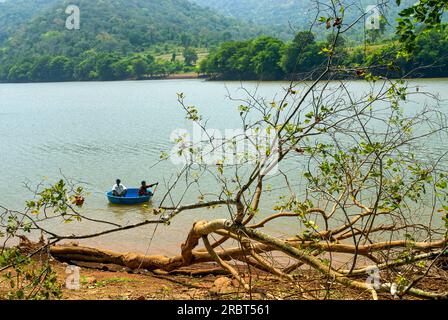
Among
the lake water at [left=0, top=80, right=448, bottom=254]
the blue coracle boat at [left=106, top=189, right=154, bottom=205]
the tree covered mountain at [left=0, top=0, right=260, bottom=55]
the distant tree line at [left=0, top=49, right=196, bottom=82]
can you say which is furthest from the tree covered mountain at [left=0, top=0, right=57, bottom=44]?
the blue coracle boat at [left=106, top=189, right=154, bottom=205]

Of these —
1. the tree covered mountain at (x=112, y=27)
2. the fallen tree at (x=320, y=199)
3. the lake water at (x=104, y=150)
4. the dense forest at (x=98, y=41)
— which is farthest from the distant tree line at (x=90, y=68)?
the fallen tree at (x=320, y=199)

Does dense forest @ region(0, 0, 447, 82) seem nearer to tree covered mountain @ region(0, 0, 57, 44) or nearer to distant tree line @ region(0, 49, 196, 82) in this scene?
distant tree line @ region(0, 49, 196, 82)

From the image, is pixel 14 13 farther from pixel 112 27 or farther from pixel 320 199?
pixel 320 199

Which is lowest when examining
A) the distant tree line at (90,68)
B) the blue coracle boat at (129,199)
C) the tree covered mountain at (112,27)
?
the blue coracle boat at (129,199)

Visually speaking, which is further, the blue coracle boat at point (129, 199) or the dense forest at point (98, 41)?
the dense forest at point (98, 41)

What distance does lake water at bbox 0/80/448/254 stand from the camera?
1300cm

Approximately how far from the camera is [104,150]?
83.1ft

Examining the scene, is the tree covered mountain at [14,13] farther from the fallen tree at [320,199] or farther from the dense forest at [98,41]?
the fallen tree at [320,199]

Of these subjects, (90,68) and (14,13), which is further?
(14,13)

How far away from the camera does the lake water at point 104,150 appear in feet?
42.7

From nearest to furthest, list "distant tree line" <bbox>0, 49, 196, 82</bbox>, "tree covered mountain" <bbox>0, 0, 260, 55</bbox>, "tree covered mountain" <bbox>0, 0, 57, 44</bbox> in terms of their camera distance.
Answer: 1. "distant tree line" <bbox>0, 49, 196, 82</bbox>
2. "tree covered mountain" <bbox>0, 0, 260, 55</bbox>
3. "tree covered mountain" <bbox>0, 0, 57, 44</bbox>

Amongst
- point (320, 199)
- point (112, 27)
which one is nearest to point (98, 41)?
point (112, 27)

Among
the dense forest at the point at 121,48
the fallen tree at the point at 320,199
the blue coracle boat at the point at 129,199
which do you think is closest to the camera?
the fallen tree at the point at 320,199
